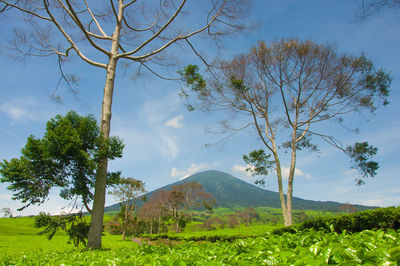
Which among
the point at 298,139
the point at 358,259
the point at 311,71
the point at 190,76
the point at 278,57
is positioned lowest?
the point at 358,259

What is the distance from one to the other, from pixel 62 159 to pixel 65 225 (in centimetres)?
265

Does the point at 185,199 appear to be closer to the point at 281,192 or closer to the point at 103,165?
the point at 281,192

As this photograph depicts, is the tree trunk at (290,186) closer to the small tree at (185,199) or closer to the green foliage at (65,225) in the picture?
the green foliage at (65,225)

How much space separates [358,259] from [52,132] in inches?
388

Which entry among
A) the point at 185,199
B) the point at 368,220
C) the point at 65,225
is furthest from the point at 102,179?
the point at 185,199

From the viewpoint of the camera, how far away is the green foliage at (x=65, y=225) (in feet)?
28.6

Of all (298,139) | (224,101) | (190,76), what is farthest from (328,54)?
(190,76)

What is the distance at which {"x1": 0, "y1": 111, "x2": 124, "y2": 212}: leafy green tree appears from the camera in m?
8.42

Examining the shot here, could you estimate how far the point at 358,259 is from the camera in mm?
1089

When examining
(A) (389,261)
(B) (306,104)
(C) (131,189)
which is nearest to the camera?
(A) (389,261)

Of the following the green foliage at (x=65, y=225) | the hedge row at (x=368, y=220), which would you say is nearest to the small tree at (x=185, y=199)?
the green foliage at (x=65, y=225)

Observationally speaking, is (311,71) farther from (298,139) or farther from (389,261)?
(389,261)

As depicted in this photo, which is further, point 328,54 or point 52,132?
point 328,54

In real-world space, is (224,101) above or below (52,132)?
above
